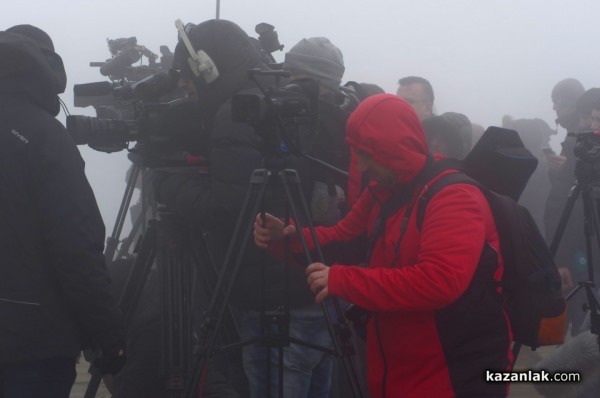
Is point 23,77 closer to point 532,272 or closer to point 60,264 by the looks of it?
point 60,264

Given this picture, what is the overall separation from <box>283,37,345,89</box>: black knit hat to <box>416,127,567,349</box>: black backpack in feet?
2.77

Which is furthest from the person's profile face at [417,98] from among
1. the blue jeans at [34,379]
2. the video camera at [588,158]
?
the blue jeans at [34,379]

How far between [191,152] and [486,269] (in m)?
1.00

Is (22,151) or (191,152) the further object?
(191,152)

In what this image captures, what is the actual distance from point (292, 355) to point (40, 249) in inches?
30.6

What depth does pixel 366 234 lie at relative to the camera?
1.88 m

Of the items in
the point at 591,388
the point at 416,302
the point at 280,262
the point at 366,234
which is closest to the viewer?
the point at 416,302

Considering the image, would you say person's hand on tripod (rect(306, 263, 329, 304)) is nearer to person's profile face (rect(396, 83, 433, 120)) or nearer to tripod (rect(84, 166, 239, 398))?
tripod (rect(84, 166, 239, 398))

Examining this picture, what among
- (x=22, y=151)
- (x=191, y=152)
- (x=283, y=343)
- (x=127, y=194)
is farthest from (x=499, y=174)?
(x=127, y=194)

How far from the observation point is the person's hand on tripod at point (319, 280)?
1.53 m

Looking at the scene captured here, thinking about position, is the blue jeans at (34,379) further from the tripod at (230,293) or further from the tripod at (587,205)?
the tripod at (587,205)

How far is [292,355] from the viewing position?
6.99 ft

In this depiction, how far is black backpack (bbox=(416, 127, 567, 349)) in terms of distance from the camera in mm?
1525

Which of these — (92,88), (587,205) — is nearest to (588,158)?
(587,205)
